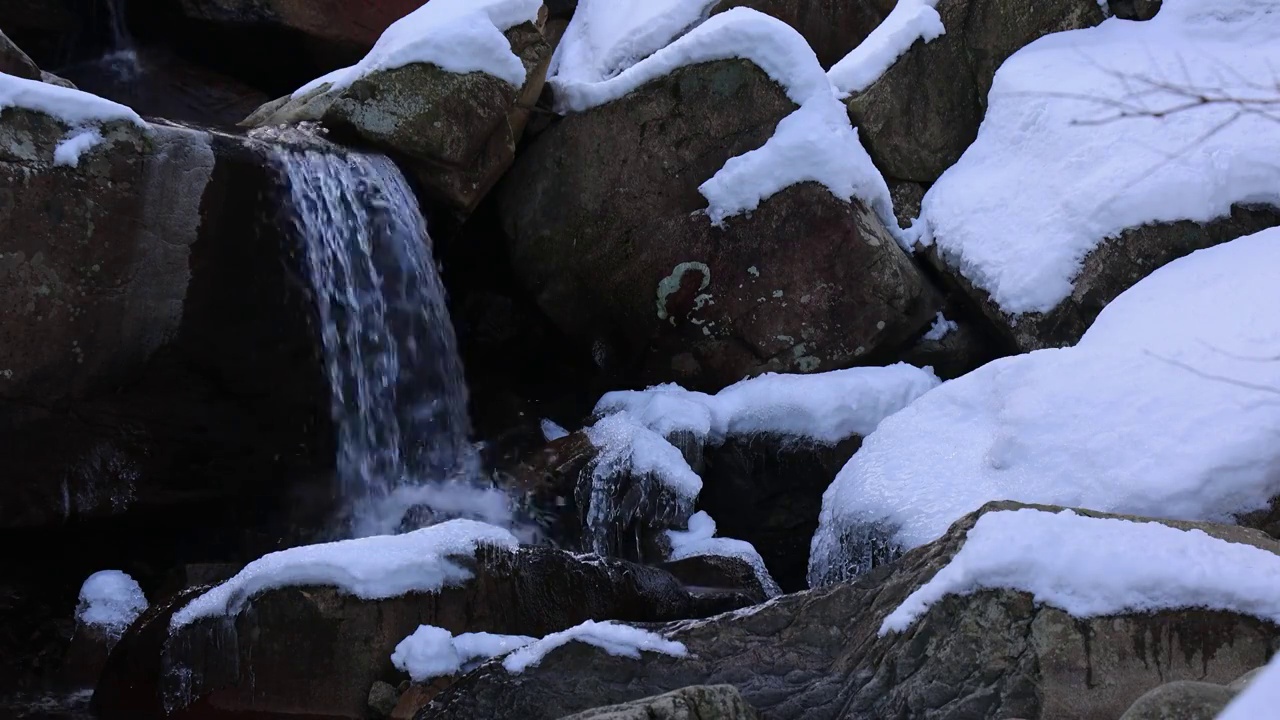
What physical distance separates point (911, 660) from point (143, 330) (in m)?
4.68

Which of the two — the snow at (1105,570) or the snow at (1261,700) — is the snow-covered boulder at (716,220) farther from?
the snow at (1261,700)

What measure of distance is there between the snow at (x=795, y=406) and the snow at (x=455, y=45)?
7.98 feet

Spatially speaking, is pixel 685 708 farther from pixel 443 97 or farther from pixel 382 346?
pixel 443 97

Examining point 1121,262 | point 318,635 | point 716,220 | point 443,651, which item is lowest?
point 443,651

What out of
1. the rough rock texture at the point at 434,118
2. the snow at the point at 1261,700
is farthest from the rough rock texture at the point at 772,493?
the snow at the point at 1261,700

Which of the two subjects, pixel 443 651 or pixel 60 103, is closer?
pixel 443 651

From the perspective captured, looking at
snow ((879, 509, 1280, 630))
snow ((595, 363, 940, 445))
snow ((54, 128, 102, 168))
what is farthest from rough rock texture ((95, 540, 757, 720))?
snow ((54, 128, 102, 168))

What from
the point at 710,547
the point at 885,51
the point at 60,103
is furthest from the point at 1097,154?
the point at 60,103

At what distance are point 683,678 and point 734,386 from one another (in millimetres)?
3976

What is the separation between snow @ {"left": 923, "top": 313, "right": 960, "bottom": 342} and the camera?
27.0 ft

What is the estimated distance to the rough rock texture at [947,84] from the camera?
9.31 m

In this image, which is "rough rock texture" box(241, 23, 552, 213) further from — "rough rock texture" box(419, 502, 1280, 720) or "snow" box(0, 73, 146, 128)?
"rough rock texture" box(419, 502, 1280, 720)

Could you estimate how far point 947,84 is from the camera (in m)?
9.48

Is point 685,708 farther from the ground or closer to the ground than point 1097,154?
closer to the ground
